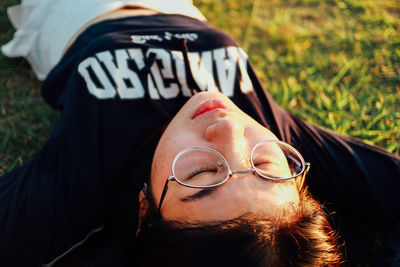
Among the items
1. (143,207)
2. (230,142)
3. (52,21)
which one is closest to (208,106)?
(230,142)

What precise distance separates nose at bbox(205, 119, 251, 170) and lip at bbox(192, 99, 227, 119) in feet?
0.56

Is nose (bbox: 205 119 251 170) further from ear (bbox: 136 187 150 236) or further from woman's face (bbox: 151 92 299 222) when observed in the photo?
ear (bbox: 136 187 150 236)

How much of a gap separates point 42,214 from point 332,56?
10.1 ft

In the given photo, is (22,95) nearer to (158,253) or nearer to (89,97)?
(89,97)

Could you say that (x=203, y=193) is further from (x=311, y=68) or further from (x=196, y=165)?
(x=311, y=68)

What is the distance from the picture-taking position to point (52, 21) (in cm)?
256

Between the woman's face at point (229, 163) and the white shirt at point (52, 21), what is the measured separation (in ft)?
3.79

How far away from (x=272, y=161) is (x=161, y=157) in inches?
21.4

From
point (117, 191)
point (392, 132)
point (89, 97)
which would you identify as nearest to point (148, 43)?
point (89, 97)

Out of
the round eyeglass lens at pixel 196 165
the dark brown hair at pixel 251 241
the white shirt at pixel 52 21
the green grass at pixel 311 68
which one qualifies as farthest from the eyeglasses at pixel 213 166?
the white shirt at pixel 52 21

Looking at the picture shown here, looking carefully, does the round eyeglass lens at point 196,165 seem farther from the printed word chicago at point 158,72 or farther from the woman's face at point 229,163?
the printed word chicago at point 158,72

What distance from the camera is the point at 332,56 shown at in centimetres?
340

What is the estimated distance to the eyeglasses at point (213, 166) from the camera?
1461 mm

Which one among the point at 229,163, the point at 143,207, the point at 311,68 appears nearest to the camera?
the point at 229,163
